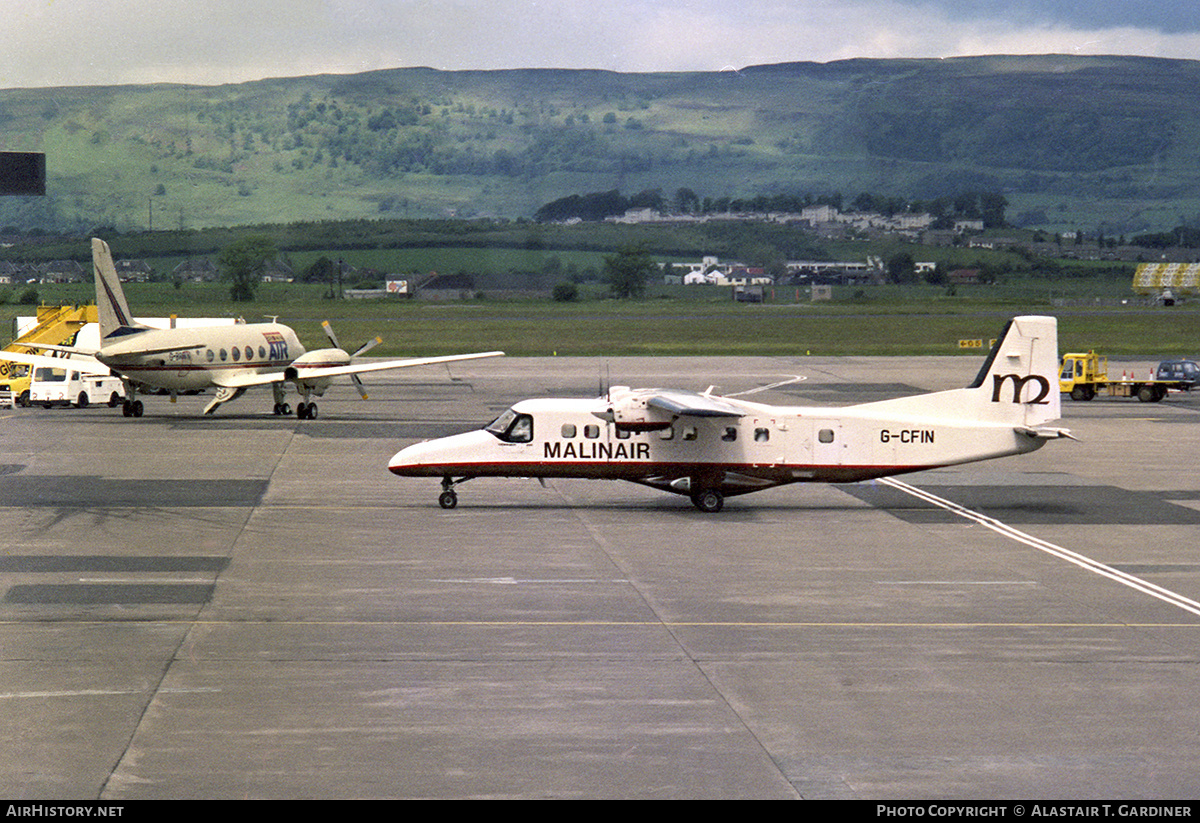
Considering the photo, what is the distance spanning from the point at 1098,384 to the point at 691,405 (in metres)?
40.7

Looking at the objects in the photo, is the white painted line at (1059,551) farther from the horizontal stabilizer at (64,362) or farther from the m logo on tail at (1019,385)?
the horizontal stabilizer at (64,362)

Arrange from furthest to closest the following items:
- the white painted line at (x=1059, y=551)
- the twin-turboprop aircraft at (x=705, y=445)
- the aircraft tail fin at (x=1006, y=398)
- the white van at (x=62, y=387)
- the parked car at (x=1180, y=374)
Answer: the parked car at (x=1180, y=374) → the white van at (x=62, y=387) → the aircraft tail fin at (x=1006, y=398) → the twin-turboprop aircraft at (x=705, y=445) → the white painted line at (x=1059, y=551)

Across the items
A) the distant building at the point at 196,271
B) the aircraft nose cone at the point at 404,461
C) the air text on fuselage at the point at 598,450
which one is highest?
the distant building at the point at 196,271

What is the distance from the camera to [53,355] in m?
68.9

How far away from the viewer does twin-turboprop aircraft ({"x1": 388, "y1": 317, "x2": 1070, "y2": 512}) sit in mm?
34781

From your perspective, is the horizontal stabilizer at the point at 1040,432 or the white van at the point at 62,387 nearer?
the horizontal stabilizer at the point at 1040,432

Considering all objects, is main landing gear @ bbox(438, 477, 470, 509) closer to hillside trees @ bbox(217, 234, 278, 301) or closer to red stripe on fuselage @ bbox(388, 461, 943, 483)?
red stripe on fuselage @ bbox(388, 461, 943, 483)

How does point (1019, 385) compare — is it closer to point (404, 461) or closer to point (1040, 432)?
point (1040, 432)

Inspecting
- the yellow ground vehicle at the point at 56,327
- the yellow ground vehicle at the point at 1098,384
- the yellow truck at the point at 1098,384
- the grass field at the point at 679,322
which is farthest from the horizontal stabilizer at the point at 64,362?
the yellow ground vehicle at the point at 1098,384

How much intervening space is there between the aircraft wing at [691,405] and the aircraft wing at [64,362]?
36.2 m

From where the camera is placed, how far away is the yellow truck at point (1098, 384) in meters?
67.7

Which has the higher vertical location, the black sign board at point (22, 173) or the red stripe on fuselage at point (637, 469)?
the black sign board at point (22, 173)

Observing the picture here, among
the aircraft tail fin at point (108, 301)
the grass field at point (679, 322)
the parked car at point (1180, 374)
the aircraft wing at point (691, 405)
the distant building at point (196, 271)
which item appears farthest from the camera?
the distant building at point (196, 271)

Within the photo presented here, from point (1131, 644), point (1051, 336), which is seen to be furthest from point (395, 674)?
point (1051, 336)
